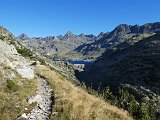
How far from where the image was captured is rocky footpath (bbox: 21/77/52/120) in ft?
52.1

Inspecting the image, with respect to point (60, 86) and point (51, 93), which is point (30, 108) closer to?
point (51, 93)

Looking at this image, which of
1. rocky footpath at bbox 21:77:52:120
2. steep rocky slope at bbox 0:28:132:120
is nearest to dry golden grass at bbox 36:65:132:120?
steep rocky slope at bbox 0:28:132:120

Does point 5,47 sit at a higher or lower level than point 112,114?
higher

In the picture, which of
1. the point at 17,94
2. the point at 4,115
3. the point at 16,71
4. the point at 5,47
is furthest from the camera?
the point at 5,47

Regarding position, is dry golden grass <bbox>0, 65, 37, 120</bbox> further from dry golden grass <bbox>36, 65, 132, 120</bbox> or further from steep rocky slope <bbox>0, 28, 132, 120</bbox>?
dry golden grass <bbox>36, 65, 132, 120</bbox>

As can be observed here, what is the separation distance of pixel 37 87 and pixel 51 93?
206cm

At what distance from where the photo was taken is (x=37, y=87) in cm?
2391

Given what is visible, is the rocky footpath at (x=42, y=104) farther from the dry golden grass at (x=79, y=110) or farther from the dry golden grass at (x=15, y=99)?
the dry golden grass at (x=79, y=110)

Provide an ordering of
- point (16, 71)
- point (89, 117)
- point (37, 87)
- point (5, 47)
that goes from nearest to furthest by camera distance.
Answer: point (89, 117) < point (37, 87) < point (16, 71) < point (5, 47)

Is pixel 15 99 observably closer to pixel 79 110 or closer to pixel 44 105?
pixel 44 105

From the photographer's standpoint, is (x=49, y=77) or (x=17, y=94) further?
(x=49, y=77)

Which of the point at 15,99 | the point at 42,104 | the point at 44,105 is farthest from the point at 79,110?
the point at 15,99

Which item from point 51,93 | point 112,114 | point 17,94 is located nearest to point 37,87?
point 51,93

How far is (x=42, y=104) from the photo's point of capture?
18.8 m
